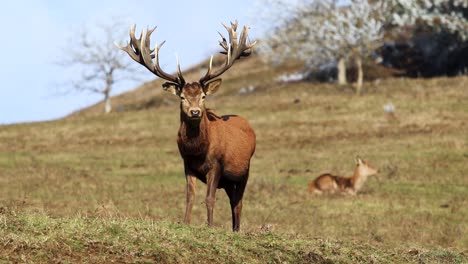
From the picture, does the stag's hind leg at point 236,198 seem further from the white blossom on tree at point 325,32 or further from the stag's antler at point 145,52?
the white blossom on tree at point 325,32

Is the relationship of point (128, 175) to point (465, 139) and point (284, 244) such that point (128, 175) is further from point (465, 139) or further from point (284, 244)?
point (284, 244)

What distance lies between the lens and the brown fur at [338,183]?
27075 mm

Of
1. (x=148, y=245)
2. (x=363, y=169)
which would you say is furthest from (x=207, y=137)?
(x=363, y=169)

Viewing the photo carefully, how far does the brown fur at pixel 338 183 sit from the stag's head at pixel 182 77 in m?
11.6

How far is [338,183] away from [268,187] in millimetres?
1989

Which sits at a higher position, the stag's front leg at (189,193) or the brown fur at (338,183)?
the stag's front leg at (189,193)

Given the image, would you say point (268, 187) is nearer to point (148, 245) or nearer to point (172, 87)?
point (172, 87)

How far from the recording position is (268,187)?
28.0m

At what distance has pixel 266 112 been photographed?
49.4 metres

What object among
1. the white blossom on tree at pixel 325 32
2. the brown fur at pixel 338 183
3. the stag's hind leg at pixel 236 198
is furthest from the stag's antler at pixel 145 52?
the white blossom on tree at pixel 325 32

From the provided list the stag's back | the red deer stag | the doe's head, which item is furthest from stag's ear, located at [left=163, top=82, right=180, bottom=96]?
the doe's head

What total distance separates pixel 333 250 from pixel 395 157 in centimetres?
2343

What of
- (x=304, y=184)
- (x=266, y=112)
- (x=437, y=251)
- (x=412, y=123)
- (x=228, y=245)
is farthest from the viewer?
(x=266, y=112)

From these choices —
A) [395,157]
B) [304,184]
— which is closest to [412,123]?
[395,157]
